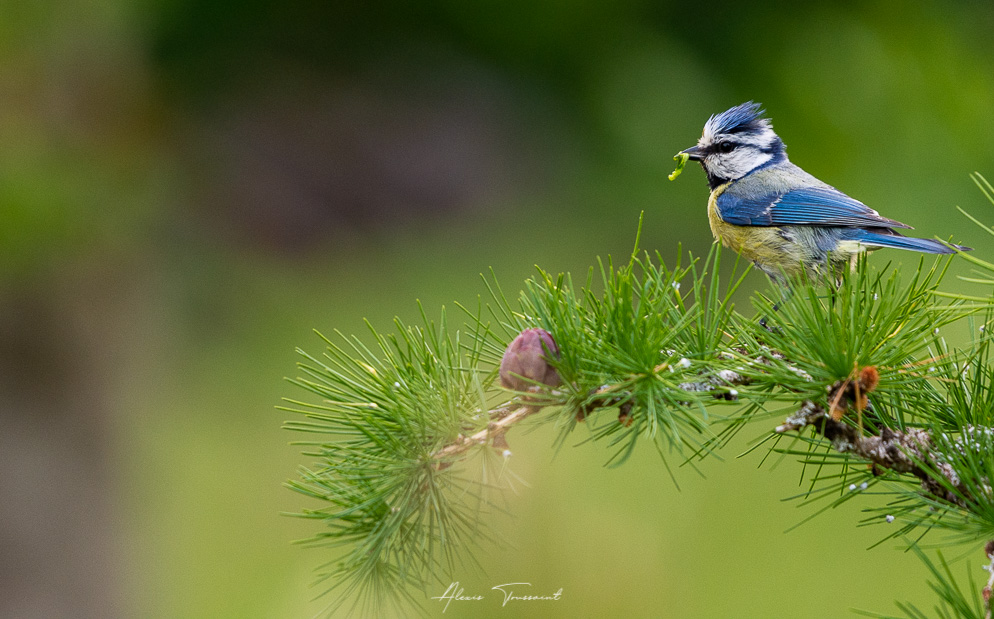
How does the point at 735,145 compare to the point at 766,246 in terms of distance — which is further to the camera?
the point at 735,145

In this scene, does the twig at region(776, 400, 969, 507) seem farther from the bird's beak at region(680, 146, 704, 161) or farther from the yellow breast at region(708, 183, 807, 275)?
the bird's beak at region(680, 146, 704, 161)

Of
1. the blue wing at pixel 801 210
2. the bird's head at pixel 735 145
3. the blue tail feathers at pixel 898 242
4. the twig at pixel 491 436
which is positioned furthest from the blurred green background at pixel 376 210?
the twig at pixel 491 436

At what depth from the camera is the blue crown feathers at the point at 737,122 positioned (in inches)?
84.9

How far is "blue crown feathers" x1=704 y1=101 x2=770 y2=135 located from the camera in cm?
216

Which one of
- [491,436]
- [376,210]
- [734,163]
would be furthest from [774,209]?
[376,210]

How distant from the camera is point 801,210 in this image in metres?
2.03

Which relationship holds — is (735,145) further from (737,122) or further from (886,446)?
(886,446)

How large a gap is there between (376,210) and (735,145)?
1.63m

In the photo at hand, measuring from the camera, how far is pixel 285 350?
3598 millimetres

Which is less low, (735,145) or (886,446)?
(735,145)

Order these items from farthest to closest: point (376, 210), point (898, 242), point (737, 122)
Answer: point (376, 210), point (737, 122), point (898, 242)

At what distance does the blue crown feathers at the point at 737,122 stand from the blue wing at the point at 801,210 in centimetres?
17

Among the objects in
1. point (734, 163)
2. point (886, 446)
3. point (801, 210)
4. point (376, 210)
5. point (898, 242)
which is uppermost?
point (376, 210)

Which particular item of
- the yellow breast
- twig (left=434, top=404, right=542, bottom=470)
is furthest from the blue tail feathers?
twig (left=434, top=404, right=542, bottom=470)
